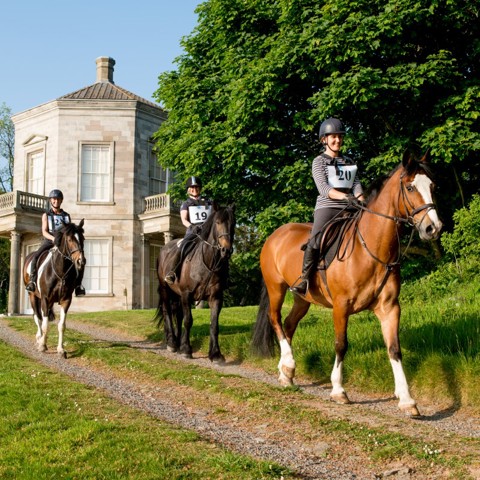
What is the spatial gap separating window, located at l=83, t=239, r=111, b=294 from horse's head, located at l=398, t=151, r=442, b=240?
84.8ft

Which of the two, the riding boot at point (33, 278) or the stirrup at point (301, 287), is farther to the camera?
the riding boot at point (33, 278)

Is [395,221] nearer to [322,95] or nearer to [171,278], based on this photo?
[171,278]

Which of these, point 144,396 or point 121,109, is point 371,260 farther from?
point 121,109

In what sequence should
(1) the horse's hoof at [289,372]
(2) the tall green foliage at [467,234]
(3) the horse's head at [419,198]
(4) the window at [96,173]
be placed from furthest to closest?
(4) the window at [96,173], (2) the tall green foliage at [467,234], (1) the horse's hoof at [289,372], (3) the horse's head at [419,198]

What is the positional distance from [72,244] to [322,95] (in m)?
7.04

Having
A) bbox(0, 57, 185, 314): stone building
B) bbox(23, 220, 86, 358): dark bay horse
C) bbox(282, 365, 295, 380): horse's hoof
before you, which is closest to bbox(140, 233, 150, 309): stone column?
bbox(0, 57, 185, 314): stone building

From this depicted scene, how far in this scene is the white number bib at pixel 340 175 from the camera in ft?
24.5

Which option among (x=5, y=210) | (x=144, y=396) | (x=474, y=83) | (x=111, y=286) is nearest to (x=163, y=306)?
(x=144, y=396)

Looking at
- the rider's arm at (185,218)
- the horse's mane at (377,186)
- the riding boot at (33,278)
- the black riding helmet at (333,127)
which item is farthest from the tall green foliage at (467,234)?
the riding boot at (33,278)

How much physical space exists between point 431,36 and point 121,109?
19.8 meters

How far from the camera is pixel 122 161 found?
3158 cm

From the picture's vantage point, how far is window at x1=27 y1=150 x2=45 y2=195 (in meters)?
32.5

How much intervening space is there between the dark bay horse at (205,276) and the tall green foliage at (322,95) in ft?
14.2

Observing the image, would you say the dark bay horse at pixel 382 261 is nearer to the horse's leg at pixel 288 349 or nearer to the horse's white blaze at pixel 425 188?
the horse's white blaze at pixel 425 188
